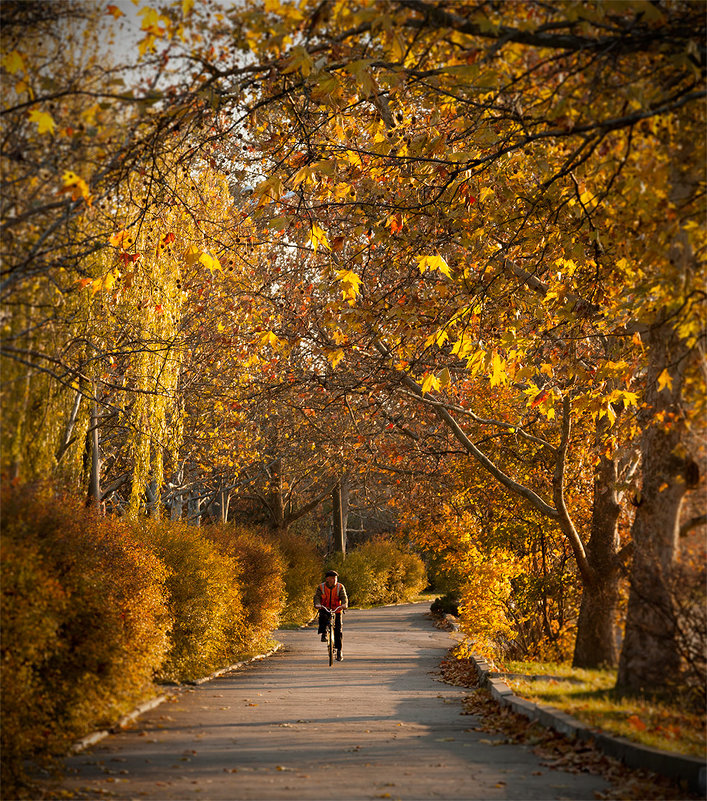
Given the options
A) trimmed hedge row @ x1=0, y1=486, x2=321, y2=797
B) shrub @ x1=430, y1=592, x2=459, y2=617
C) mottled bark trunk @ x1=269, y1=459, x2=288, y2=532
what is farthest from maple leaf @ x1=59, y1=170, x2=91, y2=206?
shrub @ x1=430, y1=592, x2=459, y2=617

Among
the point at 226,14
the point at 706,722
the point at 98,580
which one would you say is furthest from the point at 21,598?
the point at 706,722

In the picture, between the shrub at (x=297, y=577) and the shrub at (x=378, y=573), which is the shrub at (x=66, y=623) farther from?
the shrub at (x=378, y=573)

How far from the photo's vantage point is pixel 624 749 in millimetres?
7551

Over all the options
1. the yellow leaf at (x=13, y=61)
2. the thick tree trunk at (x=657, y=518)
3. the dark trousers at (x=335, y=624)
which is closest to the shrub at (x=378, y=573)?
the dark trousers at (x=335, y=624)

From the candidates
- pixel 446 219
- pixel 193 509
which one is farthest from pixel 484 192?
pixel 193 509

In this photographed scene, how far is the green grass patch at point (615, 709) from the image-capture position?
742 centimetres

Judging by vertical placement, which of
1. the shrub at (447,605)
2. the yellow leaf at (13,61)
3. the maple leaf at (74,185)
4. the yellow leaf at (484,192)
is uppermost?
the yellow leaf at (484,192)

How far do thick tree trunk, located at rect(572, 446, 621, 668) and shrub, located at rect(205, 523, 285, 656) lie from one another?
6.98 meters

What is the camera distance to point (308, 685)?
15219 mm

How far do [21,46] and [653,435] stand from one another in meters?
7.40

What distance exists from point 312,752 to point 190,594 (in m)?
5.62

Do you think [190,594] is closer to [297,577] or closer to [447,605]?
[297,577]

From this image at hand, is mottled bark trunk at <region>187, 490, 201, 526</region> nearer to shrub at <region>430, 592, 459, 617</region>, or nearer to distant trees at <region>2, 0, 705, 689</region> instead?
distant trees at <region>2, 0, 705, 689</region>

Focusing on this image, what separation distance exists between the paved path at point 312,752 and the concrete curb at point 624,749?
392mm
